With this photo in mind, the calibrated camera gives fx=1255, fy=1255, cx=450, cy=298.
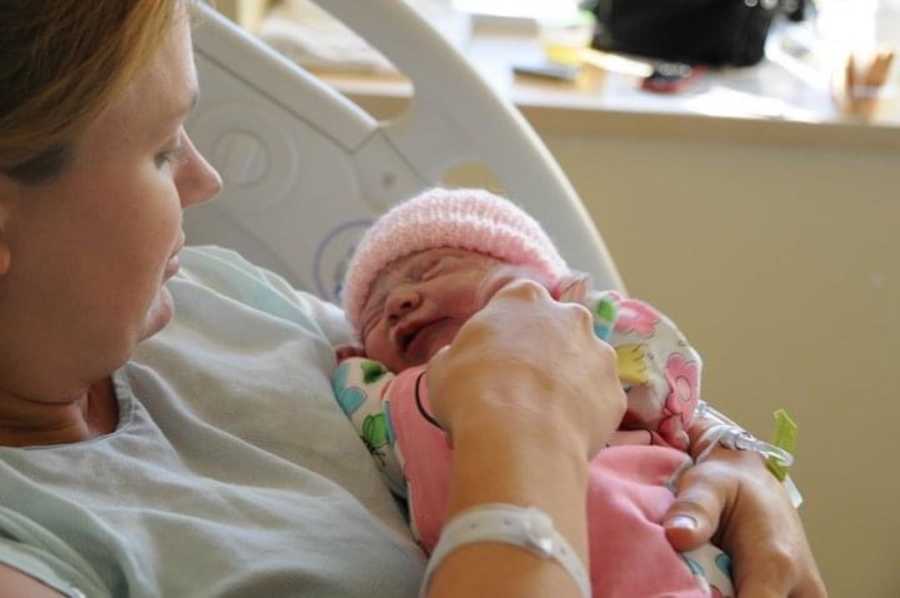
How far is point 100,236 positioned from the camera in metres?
0.91

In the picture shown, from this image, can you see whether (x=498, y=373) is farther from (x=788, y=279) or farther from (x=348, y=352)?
(x=788, y=279)

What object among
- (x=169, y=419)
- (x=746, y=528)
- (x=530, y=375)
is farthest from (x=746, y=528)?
(x=169, y=419)

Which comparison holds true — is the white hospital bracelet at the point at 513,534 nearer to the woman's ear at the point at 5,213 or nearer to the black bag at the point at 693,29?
the woman's ear at the point at 5,213

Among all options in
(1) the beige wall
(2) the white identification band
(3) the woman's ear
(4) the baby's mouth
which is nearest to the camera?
(3) the woman's ear

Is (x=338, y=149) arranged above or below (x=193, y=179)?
below

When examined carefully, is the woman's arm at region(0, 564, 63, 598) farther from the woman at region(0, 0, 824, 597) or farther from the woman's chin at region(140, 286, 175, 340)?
the woman's chin at region(140, 286, 175, 340)

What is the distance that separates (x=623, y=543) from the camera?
0.97 m

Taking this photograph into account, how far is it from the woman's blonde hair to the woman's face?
0.07 feet

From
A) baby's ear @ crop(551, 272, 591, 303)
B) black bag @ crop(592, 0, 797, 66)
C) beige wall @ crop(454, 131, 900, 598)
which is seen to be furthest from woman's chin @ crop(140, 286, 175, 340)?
black bag @ crop(592, 0, 797, 66)

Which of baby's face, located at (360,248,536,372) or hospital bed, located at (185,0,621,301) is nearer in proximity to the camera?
baby's face, located at (360,248,536,372)

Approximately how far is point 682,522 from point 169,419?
0.43 meters

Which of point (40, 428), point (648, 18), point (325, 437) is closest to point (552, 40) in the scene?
point (648, 18)

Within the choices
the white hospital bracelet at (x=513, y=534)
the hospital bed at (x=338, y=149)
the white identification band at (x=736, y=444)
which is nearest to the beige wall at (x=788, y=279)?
the hospital bed at (x=338, y=149)

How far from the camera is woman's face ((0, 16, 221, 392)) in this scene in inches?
34.9
